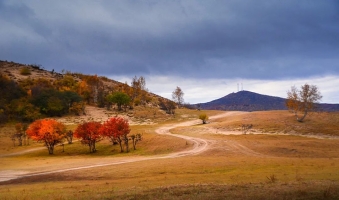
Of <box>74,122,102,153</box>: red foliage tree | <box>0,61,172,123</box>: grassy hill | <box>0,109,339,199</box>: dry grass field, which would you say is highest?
<box>0,61,172,123</box>: grassy hill

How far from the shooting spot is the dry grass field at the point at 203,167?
670 inches

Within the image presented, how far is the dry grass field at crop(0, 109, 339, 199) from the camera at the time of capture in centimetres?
1702

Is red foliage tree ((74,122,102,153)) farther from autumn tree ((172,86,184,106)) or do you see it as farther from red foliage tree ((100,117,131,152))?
autumn tree ((172,86,184,106))

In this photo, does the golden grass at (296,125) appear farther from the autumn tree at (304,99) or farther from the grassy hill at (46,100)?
the grassy hill at (46,100)

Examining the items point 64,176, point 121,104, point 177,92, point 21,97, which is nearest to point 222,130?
point 64,176

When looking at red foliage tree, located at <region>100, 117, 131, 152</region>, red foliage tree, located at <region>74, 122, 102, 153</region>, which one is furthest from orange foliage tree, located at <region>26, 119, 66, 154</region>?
red foliage tree, located at <region>100, 117, 131, 152</region>

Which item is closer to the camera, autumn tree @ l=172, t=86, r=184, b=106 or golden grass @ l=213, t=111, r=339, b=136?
golden grass @ l=213, t=111, r=339, b=136

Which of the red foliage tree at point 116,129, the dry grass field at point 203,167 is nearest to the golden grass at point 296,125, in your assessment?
the dry grass field at point 203,167

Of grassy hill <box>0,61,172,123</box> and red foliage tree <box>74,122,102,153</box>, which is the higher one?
grassy hill <box>0,61,172,123</box>

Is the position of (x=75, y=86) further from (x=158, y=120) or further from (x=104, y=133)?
(x=104, y=133)

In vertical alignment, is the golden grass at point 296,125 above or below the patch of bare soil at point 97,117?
below

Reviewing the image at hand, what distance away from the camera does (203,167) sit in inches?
1330

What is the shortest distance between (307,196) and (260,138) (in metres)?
49.5

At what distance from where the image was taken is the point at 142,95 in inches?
6412
